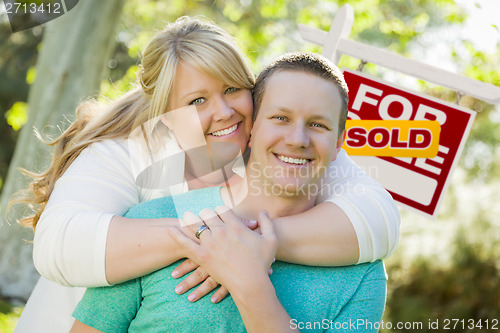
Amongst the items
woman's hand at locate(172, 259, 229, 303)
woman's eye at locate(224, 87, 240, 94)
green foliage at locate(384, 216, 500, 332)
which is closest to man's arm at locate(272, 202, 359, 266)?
woman's hand at locate(172, 259, 229, 303)

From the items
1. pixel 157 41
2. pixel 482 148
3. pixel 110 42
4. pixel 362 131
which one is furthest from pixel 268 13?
pixel 482 148

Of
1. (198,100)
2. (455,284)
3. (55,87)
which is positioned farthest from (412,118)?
(455,284)

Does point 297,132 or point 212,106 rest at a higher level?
point 297,132

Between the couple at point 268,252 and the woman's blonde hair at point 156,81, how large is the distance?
0.28 meters

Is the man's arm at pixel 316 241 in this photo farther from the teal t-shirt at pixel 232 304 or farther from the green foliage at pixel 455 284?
the green foliage at pixel 455 284

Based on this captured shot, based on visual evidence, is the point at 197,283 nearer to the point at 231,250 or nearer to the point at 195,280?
the point at 195,280

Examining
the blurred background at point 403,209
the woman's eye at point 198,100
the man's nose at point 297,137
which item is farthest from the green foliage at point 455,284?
the man's nose at point 297,137

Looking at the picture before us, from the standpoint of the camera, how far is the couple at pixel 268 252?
5.55ft

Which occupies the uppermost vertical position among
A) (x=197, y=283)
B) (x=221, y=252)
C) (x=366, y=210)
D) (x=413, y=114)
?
(x=413, y=114)

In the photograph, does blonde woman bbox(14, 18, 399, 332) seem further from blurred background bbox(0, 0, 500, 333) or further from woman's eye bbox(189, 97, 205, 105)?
blurred background bbox(0, 0, 500, 333)

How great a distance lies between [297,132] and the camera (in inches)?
74.5

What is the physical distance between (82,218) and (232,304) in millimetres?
557

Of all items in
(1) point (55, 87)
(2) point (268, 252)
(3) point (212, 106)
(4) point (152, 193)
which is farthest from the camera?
(1) point (55, 87)

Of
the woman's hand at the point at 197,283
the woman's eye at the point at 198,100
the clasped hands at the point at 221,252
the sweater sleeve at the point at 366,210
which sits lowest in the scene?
the woman's hand at the point at 197,283
